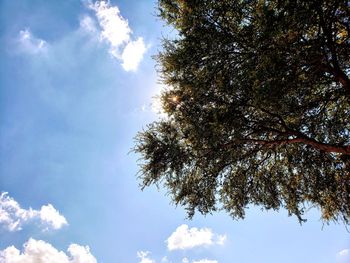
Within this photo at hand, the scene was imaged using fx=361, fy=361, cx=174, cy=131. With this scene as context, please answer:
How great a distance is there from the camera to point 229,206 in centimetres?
1759

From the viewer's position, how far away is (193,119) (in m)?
14.2

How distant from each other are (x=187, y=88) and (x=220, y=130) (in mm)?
2058

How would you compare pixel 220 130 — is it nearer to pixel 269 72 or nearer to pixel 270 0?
pixel 269 72

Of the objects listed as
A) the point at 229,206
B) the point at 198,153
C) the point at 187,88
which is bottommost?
the point at 229,206

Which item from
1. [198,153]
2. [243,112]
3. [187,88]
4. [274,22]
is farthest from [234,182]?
[274,22]

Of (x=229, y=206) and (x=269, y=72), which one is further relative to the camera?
(x=229, y=206)

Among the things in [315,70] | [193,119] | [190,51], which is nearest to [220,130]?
[193,119]

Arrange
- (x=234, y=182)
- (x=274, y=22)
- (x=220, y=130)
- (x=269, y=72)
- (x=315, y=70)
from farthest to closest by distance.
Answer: (x=234, y=182), (x=220, y=130), (x=315, y=70), (x=269, y=72), (x=274, y=22)

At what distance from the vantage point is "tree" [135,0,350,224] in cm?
1153

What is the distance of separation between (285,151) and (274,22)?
8.38 metres

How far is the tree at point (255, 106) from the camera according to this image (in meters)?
11.5

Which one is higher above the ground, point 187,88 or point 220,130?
point 187,88

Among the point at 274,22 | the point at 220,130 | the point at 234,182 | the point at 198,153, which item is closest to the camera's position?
the point at 274,22

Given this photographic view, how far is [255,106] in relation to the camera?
13.0 meters
